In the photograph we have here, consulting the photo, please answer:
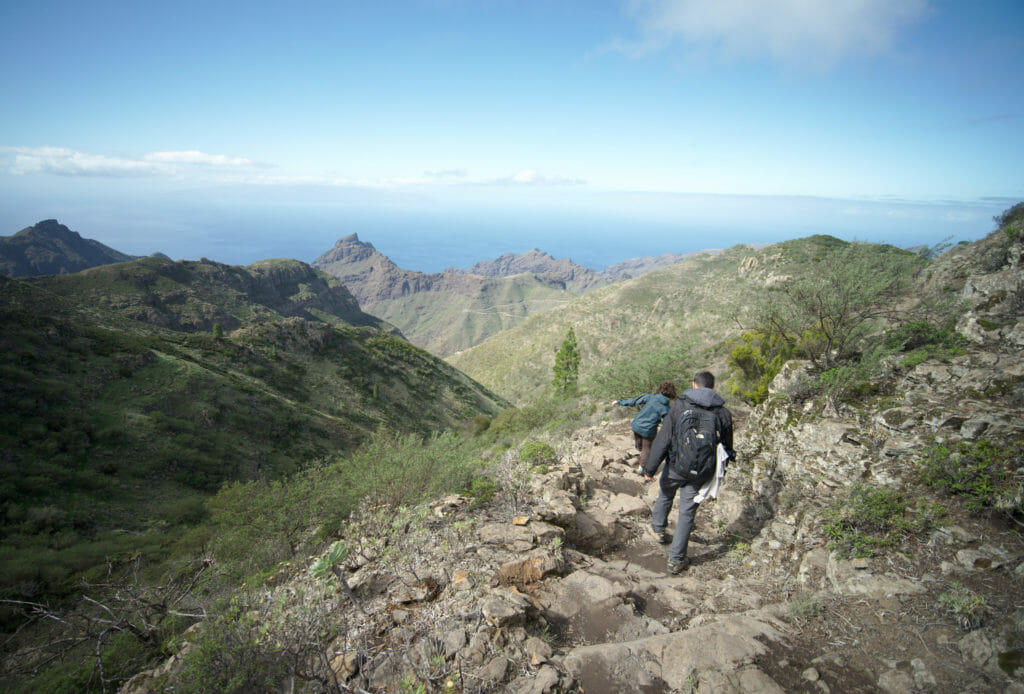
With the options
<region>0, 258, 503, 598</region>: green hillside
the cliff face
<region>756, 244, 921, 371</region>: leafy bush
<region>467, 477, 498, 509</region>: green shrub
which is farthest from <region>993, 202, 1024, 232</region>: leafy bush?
the cliff face

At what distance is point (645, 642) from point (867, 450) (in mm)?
3862

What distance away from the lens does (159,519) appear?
15812 millimetres

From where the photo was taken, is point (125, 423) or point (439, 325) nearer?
point (125, 423)

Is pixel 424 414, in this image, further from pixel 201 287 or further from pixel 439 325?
pixel 439 325

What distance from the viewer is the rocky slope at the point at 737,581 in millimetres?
2949

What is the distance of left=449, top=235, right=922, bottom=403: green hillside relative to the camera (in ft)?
123

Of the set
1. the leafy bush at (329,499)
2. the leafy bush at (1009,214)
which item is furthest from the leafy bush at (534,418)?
the leafy bush at (1009,214)

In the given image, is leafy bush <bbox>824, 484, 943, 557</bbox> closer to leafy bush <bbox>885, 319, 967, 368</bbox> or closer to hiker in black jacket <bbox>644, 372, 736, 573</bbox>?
hiker in black jacket <bbox>644, 372, 736, 573</bbox>

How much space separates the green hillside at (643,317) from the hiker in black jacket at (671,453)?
872 inches

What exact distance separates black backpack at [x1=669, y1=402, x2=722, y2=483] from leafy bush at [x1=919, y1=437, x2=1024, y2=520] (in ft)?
6.75

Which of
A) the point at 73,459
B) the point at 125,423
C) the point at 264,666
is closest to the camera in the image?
the point at 264,666

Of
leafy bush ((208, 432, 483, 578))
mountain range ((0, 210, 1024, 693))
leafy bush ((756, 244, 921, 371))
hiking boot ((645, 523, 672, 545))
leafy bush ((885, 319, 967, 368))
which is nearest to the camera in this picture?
mountain range ((0, 210, 1024, 693))

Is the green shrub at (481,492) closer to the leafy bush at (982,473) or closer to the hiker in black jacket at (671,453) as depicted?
the hiker in black jacket at (671,453)

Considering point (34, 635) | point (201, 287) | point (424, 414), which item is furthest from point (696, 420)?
point (201, 287)
